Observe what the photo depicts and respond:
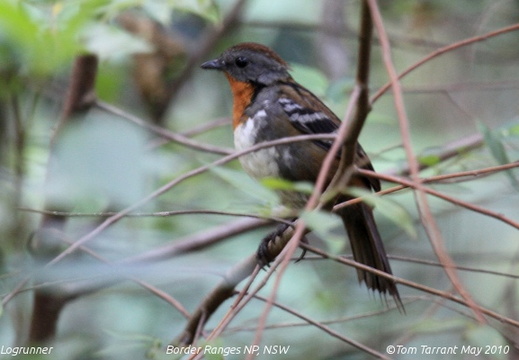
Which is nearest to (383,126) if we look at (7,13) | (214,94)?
(214,94)

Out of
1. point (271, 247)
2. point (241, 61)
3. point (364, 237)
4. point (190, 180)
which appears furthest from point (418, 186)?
point (190, 180)

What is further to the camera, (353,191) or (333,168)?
(333,168)

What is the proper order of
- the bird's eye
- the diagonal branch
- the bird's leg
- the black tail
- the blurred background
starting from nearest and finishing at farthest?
the diagonal branch
the blurred background
the bird's leg
the black tail
the bird's eye

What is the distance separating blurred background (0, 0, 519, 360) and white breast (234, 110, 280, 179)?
0.21 m

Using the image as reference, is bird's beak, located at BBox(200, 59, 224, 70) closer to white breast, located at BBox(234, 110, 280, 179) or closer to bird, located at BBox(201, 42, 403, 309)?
bird, located at BBox(201, 42, 403, 309)

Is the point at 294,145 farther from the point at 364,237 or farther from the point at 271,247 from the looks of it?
the point at 271,247

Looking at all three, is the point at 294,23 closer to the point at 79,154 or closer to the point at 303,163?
the point at 303,163

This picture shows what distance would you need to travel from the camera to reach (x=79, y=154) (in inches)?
71.9

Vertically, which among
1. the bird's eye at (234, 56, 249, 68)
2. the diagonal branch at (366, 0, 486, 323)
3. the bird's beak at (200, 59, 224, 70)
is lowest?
the diagonal branch at (366, 0, 486, 323)

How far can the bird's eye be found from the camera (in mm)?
3627

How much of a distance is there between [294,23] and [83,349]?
275cm

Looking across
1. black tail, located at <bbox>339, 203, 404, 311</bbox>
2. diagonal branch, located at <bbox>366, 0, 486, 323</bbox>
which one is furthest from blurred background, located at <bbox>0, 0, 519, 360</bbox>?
black tail, located at <bbox>339, 203, 404, 311</bbox>

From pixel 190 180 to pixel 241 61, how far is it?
716 mm

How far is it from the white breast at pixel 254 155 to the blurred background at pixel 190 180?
21 cm
